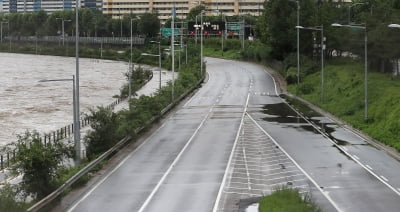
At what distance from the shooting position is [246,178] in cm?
3447

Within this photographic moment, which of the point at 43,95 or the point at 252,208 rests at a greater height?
the point at 43,95

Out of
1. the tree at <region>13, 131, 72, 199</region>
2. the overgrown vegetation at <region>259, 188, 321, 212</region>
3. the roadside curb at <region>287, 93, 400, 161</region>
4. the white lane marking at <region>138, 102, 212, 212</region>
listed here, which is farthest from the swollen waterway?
the roadside curb at <region>287, 93, 400, 161</region>

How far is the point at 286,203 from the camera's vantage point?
2450cm

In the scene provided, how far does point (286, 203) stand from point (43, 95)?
8285cm

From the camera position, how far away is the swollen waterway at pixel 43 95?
227ft

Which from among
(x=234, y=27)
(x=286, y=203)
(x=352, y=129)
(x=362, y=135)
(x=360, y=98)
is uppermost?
(x=234, y=27)

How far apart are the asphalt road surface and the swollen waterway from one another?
31.7ft

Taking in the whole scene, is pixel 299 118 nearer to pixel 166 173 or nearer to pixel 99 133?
pixel 99 133

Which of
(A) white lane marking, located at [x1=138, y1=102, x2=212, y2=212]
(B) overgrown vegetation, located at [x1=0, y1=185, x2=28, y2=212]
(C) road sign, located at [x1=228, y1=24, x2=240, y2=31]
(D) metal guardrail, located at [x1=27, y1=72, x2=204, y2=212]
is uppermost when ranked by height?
(C) road sign, located at [x1=228, y1=24, x2=240, y2=31]

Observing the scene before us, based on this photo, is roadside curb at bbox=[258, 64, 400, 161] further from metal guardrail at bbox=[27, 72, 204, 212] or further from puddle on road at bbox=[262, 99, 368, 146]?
metal guardrail at bbox=[27, 72, 204, 212]

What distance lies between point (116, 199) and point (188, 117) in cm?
3374

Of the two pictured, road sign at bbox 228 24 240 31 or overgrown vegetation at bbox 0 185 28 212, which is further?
road sign at bbox 228 24 240 31

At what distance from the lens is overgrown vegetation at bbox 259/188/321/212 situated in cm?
2312

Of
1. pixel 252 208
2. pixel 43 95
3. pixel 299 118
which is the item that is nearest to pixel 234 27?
pixel 43 95
